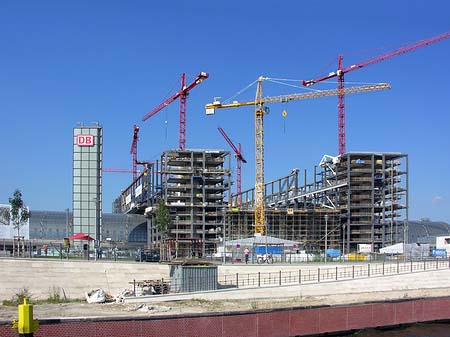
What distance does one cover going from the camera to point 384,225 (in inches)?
5359

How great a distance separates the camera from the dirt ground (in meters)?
34.6

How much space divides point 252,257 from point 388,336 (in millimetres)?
30546

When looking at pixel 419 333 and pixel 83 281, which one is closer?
pixel 419 333

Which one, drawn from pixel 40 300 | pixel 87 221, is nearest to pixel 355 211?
pixel 87 221

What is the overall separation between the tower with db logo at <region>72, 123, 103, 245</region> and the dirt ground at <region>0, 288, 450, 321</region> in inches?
1898

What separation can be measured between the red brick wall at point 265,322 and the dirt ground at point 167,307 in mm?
5485

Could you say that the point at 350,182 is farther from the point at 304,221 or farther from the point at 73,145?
the point at 73,145

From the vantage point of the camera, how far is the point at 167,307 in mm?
37500

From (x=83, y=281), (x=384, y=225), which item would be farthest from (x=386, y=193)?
(x=83, y=281)

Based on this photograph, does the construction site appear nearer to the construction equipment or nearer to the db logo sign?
the construction equipment

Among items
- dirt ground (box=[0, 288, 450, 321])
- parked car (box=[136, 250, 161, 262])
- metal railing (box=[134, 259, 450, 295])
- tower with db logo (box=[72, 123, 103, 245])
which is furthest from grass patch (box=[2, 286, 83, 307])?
tower with db logo (box=[72, 123, 103, 245])

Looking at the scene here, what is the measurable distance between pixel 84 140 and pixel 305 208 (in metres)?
66.3

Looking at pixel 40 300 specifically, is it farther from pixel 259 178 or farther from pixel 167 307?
pixel 259 178

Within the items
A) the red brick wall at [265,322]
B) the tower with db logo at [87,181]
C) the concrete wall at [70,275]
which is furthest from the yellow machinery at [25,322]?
the tower with db logo at [87,181]
